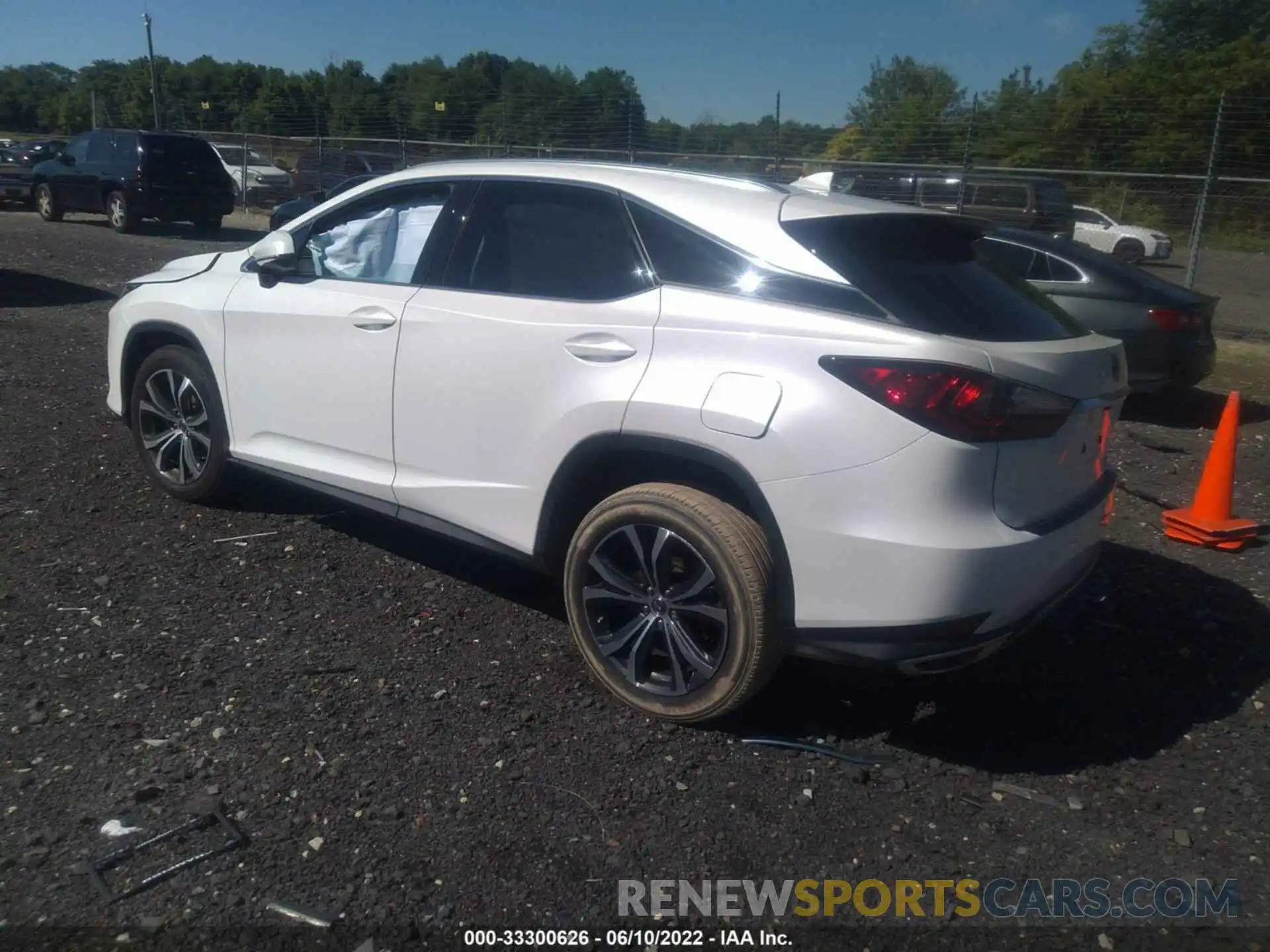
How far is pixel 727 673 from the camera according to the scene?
341 cm

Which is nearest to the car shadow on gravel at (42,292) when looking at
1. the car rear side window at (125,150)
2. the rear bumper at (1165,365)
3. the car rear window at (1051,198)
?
the car rear side window at (125,150)

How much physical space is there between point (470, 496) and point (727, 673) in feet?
3.95

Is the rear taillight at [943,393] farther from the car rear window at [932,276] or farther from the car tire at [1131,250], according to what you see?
the car tire at [1131,250]

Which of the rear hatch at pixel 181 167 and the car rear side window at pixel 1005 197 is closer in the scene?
the car rear side window at pixel 1005 197

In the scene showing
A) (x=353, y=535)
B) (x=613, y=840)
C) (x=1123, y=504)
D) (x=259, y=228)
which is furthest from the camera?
(x=259, y=228)

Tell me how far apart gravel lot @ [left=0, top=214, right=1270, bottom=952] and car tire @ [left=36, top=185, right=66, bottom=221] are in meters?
18.5

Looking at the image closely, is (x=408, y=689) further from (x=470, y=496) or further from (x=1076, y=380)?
(x=1076, y=380)

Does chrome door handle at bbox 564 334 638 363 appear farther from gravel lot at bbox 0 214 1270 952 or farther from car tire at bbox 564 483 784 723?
gravel lot at bbox 0 214 1270 952

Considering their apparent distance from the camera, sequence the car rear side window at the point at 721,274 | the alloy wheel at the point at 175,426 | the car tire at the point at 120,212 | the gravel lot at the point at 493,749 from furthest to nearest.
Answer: the car tire at the point at 120,212 < the alloy wheel at the point at 175,426 < the car rear side window at the point at 721,274 < the gravel lot at the point at 493,749

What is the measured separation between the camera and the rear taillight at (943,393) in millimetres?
3029

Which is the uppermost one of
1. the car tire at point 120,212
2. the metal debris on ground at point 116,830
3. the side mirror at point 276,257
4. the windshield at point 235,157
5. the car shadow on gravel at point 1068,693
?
the windshield at point 235,157

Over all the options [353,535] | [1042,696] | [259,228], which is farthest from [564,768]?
[259,228]

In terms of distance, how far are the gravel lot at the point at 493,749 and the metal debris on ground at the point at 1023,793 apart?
29mm

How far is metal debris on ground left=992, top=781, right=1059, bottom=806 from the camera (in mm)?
3309
